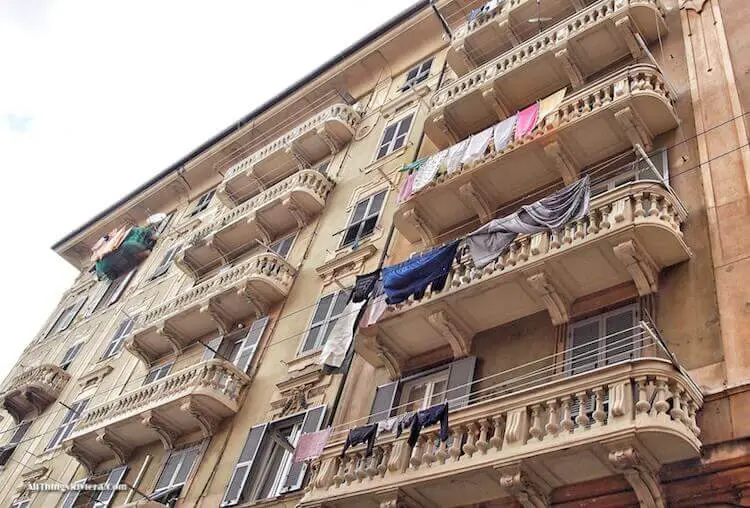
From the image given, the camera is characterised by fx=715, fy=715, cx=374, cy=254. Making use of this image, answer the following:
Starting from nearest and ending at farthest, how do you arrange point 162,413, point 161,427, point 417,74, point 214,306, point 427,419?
1. point 427,419
2. point 162,413
3. point 161,427
4. point 214,306
5. point 417,74

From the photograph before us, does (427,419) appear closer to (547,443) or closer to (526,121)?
(547,443)

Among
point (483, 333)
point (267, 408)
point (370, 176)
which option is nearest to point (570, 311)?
point (483, 333)

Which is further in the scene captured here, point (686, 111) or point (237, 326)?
point (237, 326)

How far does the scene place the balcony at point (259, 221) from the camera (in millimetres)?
23672

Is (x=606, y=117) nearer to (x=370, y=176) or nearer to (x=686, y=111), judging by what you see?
(x=686, y=111)

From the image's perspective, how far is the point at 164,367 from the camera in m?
24.0

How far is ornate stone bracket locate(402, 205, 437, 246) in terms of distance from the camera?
57.1 ft

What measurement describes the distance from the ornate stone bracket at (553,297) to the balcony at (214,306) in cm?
989

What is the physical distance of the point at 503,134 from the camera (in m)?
16.4

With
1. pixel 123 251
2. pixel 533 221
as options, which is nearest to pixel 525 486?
pixel 533 221

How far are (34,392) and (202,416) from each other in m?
14.0

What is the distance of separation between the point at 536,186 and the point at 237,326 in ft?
35.1

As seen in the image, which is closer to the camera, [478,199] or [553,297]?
[553,297]

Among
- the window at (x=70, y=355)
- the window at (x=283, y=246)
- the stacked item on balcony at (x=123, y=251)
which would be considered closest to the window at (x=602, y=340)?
the window at (x=283, y=246)
